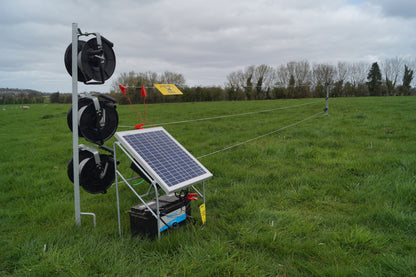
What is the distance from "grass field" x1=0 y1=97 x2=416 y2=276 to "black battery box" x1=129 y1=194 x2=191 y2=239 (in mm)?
126

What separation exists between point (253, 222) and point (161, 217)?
120 centimetres

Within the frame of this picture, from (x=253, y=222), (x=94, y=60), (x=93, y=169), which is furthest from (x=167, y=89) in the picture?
(x=253, y=222)

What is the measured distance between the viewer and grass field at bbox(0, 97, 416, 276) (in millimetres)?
2551

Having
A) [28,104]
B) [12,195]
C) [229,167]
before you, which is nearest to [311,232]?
[229,167]

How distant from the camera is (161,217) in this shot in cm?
300

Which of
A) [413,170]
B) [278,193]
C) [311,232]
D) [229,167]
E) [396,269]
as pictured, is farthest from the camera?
[229,167]

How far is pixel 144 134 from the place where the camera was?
11.2ft

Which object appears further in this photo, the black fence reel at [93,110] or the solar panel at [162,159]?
the black fence reel at [93,110]

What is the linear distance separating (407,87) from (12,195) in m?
50.7

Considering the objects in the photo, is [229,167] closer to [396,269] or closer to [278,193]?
[278,193]

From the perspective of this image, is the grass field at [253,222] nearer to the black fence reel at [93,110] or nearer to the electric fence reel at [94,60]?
the black fence reel at [93,110]

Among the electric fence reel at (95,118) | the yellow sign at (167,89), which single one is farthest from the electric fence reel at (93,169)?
the yellow sign at (167,89)

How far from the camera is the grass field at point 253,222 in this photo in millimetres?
2551

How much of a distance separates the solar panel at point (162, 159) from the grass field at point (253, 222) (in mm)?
616
